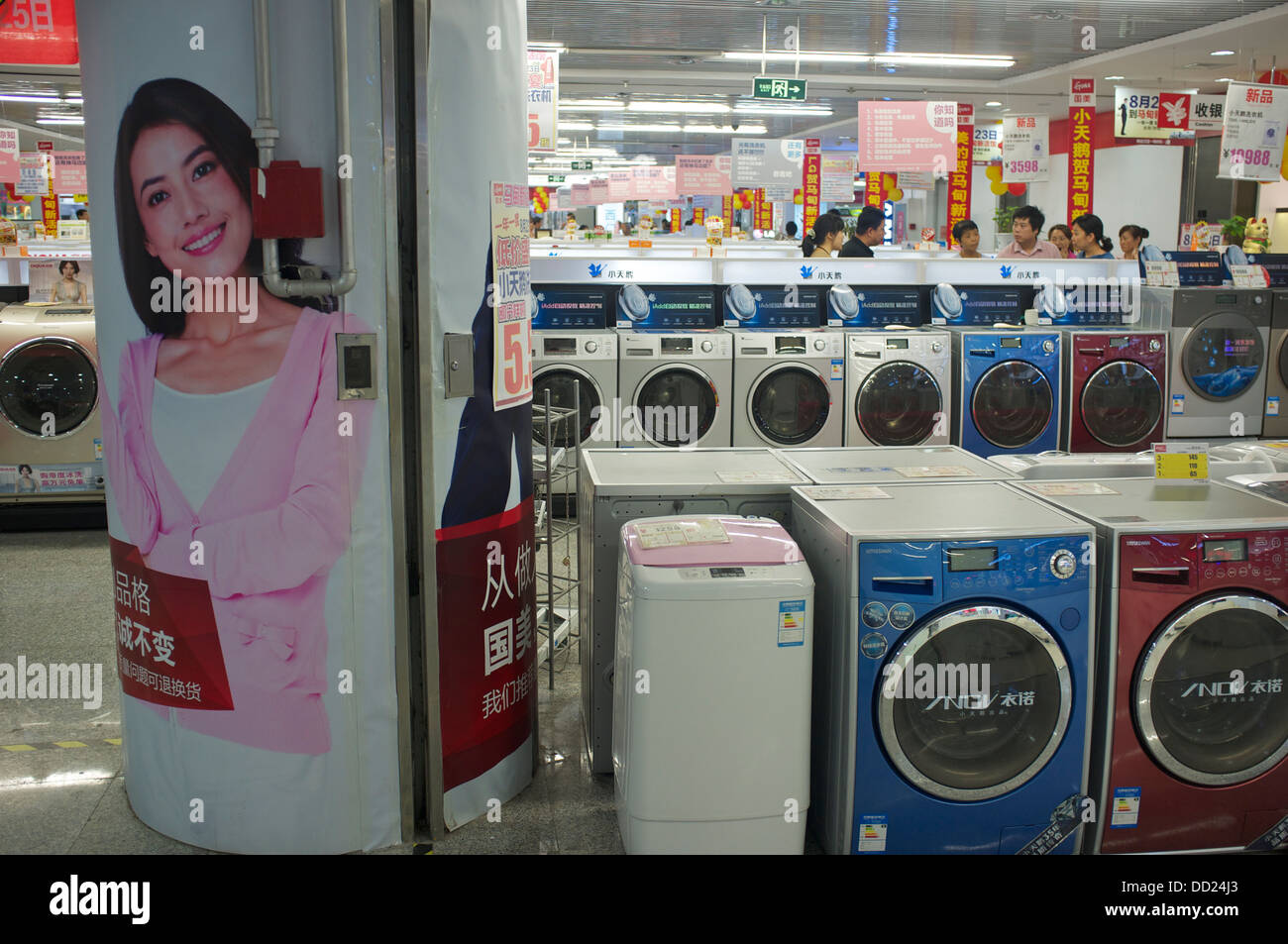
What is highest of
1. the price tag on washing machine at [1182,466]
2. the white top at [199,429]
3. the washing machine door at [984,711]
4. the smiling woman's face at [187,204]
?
the smiling woman's face at [187,204]

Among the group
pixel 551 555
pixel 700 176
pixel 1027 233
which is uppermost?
pixel 700 176

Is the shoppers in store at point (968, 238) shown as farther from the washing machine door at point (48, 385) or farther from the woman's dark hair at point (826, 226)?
the washing machine door at point (48, 385)

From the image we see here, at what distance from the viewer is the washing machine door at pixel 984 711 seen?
2.82m

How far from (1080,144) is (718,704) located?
41.7 feet

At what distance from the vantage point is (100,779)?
3451 millimetres

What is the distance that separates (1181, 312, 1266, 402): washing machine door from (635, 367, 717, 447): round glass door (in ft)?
10.6

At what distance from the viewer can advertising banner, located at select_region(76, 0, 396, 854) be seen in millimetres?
2660

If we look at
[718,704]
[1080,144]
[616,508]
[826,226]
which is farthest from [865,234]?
[718,704]

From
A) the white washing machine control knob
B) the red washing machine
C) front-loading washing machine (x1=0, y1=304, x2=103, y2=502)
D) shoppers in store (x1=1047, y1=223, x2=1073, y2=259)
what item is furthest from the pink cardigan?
shoppers in store (x1=1047, y1=223, x2=1073, y2=259)

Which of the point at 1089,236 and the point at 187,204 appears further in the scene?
the point at 1089,236

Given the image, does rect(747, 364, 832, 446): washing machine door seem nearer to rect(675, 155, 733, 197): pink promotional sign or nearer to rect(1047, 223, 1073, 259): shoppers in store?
rect(1047, 223, 1073, 259): shoppers in store

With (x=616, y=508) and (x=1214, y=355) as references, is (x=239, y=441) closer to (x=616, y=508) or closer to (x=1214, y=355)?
(x=616, y=508)

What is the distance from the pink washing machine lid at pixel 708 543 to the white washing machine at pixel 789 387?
3658mm

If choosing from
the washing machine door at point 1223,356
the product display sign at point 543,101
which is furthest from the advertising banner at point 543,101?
the washing machine door at point 1223,356
